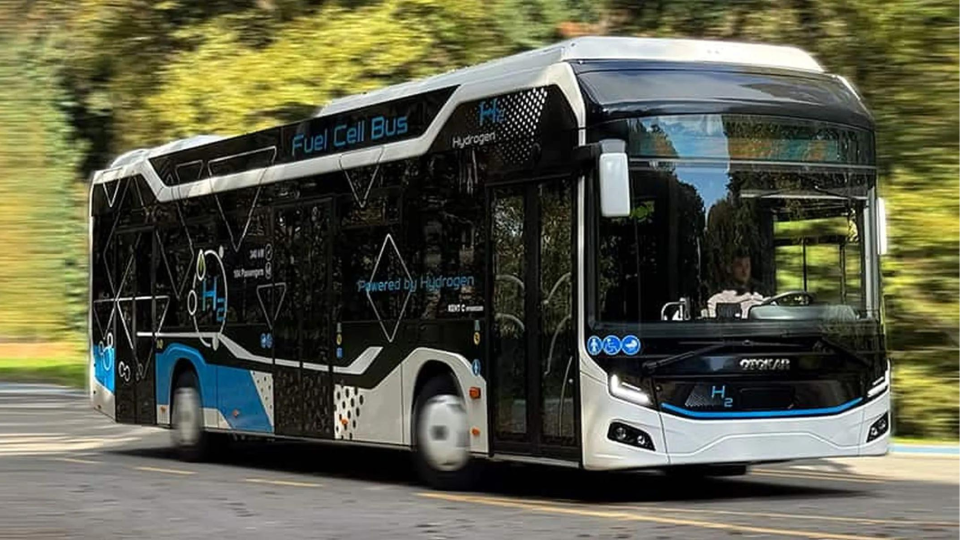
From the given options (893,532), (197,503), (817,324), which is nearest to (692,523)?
(893,532)

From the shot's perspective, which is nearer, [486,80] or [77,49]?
[486,80]

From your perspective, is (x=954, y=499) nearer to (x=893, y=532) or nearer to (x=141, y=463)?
(x=893, y=532)

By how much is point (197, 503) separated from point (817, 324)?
4.63 metres

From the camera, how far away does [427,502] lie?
504 inches

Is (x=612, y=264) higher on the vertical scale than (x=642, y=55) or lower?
lower

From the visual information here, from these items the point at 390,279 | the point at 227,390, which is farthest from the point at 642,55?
the point at 227,390

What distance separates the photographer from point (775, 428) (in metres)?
12.1

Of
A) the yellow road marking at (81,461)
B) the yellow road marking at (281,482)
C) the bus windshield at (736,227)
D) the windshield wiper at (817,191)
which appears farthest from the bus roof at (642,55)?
the yellow road marking at (81,461)

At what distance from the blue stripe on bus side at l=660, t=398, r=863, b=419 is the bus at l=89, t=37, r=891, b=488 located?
0.01m

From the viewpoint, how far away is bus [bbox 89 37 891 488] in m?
11.9

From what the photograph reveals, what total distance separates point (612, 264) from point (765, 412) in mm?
1468

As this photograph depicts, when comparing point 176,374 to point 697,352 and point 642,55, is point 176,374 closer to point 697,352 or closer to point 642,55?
point 642,55

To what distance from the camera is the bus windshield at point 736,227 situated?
468 inches

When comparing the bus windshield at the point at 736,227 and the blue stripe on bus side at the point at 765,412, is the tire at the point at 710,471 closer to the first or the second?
the blue stripe on bus side at the point at 765,412
